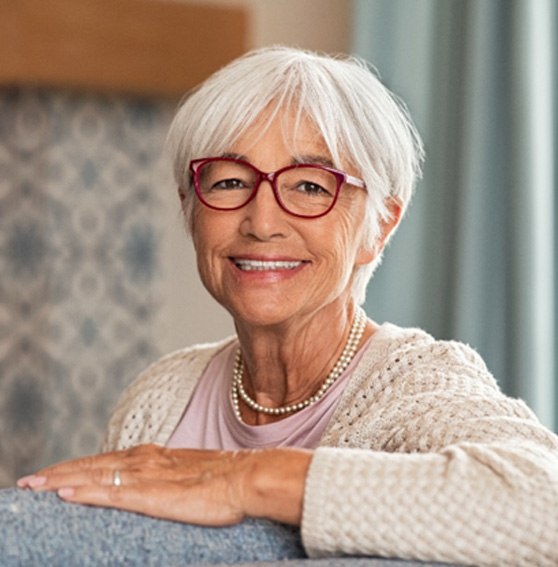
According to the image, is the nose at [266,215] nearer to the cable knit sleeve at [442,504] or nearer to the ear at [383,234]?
the ear at [383,234]

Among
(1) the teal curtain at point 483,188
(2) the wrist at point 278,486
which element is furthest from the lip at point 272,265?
(1) the teal curtain at point 483,188

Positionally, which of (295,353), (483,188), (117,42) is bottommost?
(295,353)

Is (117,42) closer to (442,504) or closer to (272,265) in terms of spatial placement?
(272,265)

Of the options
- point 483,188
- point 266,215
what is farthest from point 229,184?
point 483,188

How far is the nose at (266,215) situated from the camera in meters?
1.75

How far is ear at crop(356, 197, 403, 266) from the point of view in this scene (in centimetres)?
193

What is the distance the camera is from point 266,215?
176cm

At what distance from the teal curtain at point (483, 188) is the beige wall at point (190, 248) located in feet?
2.45

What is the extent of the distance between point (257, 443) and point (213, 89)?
550 millimetres

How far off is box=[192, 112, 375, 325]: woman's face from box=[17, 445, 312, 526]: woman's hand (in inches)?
20.9

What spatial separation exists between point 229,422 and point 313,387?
17 cm

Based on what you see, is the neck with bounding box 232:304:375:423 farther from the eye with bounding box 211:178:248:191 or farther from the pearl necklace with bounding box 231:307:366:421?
the eye with bounding box 211:178:248:191

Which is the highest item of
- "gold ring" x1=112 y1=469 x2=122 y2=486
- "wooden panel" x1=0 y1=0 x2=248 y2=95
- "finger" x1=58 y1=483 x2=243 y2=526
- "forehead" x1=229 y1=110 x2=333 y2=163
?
"wooden panel" x1=0 y1=0 x2=248 y2=95

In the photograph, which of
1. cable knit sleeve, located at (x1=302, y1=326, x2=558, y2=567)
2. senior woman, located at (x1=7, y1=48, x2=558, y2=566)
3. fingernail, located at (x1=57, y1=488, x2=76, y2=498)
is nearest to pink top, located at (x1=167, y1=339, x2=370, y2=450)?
senior woman, located at (x1=7, y1=48, x2=558, y2=566)
